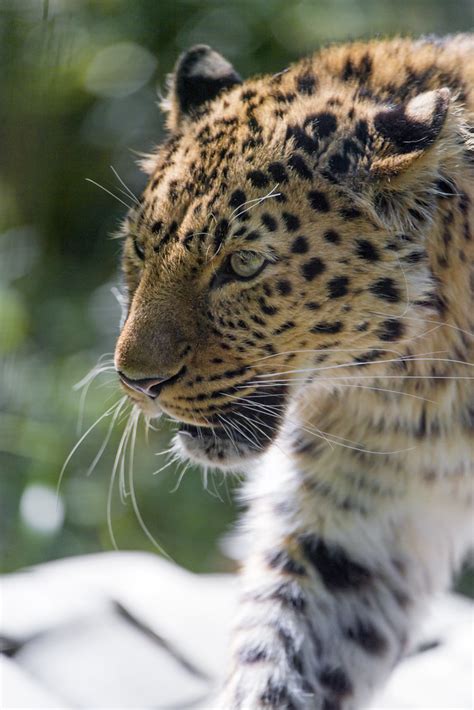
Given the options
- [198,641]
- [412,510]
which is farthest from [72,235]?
[412,510]

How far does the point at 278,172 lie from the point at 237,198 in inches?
4.6

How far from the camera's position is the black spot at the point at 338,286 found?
2.57 meters

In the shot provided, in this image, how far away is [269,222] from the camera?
2529 mm

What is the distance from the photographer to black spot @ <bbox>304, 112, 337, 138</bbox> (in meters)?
2.60

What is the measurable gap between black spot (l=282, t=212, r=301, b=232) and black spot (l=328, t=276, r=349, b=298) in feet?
0.49

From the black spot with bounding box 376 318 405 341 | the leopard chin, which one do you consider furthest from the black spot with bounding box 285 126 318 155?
the leopard chin

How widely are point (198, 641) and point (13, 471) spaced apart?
171cm

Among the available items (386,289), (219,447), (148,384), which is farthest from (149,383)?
(386,289)

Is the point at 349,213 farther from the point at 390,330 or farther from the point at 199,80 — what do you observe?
the point at 199,80

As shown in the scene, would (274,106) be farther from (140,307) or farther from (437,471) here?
(437,471)

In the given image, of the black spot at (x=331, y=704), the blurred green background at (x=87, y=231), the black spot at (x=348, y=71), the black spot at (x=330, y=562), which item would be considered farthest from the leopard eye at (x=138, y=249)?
the blurred green background at (x=87, y=231)

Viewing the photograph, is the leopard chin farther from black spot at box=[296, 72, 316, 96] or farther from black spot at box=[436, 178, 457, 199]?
black spot at box=[296, 72, 316, 96]

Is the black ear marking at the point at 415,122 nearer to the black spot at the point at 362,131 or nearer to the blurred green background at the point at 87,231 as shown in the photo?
the black spot at the point at 362,131

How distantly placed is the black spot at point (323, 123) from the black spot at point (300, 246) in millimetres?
261
